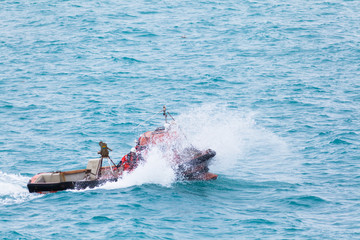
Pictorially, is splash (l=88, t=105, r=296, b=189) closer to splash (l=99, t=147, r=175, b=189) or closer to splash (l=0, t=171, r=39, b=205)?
splash (l=99, t=147, r=175, b=189)

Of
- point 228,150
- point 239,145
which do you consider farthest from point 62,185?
point 239,145

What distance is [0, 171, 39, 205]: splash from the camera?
3002 cm

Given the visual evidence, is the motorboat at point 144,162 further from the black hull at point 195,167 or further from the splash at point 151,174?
A: the splash at point 151,174

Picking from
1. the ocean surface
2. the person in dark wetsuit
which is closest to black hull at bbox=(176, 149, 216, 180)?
the ocean surface

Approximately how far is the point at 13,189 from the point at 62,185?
282cm

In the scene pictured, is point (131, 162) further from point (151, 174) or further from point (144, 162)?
point (151, 174)

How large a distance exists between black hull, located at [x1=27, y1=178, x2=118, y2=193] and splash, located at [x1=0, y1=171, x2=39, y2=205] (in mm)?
482

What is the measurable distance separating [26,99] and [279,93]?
20.0m

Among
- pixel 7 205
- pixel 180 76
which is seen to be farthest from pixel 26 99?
pixel 7 205

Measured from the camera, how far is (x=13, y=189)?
31.2 m

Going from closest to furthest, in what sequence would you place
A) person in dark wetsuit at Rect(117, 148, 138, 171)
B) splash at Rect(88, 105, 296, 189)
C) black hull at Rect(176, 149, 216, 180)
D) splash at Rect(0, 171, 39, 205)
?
splash at Rect(0, 171, 39, 205), black hull at Rect(176, 149, 216, 180), splash at Rect(88, 105, 296, 189), person in dark wetsuit at Rect(117, 148, 138, 171)

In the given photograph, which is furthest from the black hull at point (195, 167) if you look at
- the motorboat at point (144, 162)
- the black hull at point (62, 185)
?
the black hull at point (62, 185)

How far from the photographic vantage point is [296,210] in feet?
91.6

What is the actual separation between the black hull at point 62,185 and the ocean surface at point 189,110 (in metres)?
0.40
